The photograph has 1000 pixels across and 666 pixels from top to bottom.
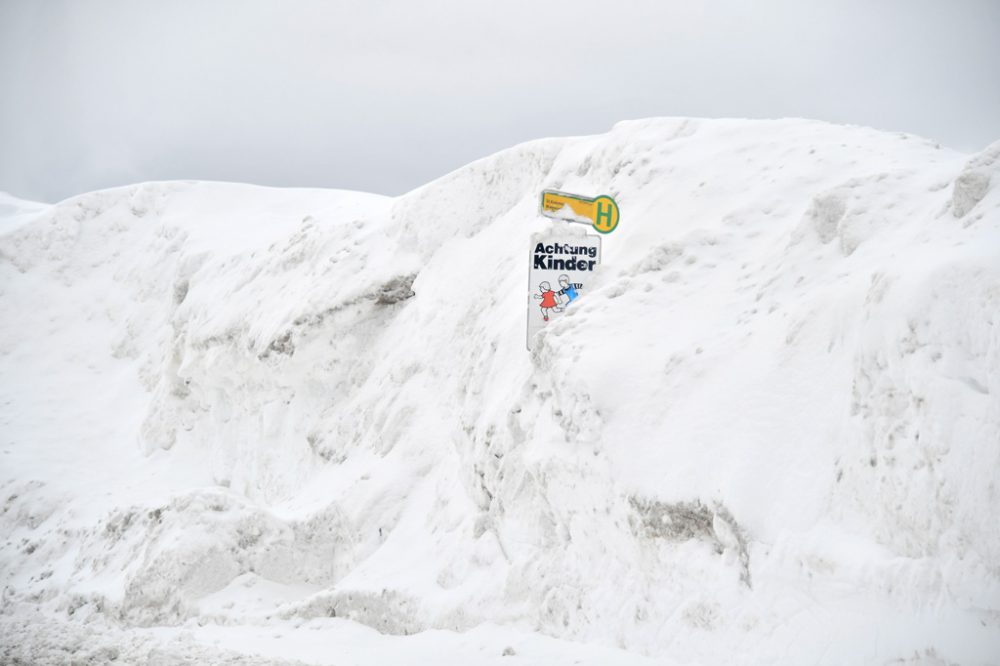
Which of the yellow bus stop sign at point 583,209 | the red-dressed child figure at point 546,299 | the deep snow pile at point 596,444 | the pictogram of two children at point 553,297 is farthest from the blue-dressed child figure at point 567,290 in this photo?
the yellow bus stop sign at point 583,209

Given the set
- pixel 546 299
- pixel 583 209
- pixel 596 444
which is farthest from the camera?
pixel 583 209

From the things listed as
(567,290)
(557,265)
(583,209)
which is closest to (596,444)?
(567,290)

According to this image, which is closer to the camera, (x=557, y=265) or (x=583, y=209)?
(x=557, y=265)

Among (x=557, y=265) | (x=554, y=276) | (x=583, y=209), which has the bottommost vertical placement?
(x=554, y=276)

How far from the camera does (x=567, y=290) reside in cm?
1120

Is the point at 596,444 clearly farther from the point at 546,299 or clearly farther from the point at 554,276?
the point at 554,276

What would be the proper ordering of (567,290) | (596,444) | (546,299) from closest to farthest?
(596,444)
(546,299)
(567,290)

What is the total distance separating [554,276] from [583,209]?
119 centimetres

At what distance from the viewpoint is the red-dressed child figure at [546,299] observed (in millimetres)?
11086

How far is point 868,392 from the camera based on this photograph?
22.4 ft

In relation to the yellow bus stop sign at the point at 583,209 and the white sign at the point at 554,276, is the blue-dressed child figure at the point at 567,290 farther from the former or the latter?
the yellow bus stop sign at the point at 583,209

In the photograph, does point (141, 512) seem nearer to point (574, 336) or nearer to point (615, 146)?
point (574, 336)

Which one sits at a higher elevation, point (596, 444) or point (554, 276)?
point (554, 276)

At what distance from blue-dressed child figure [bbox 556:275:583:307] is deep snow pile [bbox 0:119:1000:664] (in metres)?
0.60
